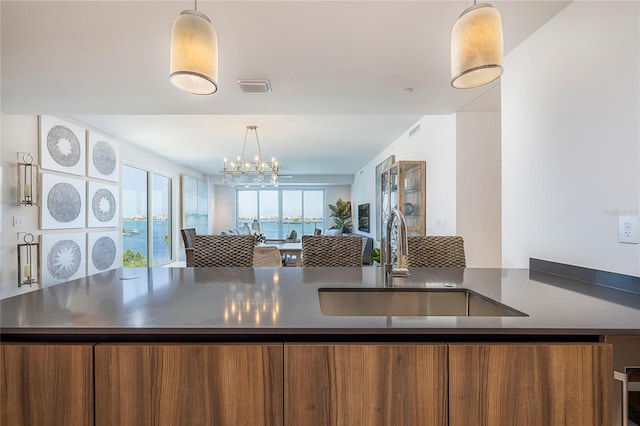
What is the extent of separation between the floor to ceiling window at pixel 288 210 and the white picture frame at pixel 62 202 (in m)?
6.57

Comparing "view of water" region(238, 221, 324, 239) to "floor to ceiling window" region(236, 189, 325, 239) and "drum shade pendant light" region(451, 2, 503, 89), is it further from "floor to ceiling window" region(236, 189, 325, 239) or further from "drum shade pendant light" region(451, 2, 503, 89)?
"drum shade pendant light" region(451, 2, 503, 89)

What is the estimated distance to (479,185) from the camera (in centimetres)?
346

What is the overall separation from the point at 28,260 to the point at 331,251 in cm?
354

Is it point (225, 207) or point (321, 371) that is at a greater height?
point (225, 207)

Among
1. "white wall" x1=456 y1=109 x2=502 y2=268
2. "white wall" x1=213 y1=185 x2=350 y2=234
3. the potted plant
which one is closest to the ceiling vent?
"white wall" x1=456 y1=109 x2=502 y2=268

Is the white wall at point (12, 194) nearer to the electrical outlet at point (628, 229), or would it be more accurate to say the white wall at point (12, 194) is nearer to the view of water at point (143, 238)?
the view of water at point (143, 238)

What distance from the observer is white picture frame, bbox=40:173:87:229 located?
3.93 m

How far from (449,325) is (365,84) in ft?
7.19

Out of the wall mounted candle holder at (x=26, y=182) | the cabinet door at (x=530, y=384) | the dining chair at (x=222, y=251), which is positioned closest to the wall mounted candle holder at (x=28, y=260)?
the wall mounted candle holder at (x=26, y=182)

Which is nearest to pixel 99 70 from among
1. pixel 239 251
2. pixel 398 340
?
pixel 239 251

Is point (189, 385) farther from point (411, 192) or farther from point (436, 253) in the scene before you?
point (411, 192)

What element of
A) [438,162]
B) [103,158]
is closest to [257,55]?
[438,162]

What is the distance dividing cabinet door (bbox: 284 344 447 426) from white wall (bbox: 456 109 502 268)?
2.82 metres

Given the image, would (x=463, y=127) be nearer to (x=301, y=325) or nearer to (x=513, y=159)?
(x=513, y=159)
